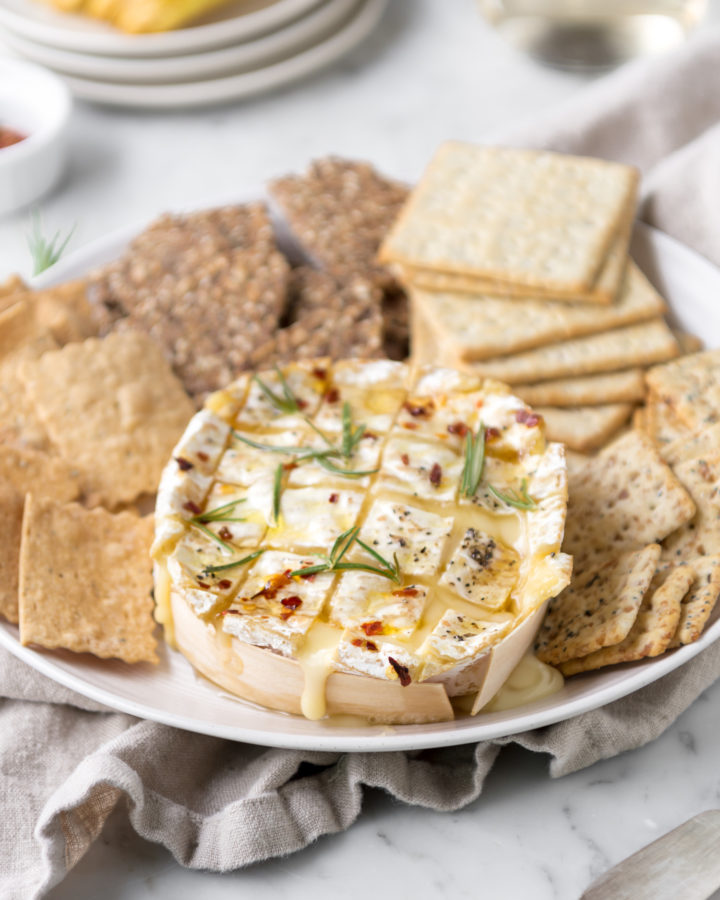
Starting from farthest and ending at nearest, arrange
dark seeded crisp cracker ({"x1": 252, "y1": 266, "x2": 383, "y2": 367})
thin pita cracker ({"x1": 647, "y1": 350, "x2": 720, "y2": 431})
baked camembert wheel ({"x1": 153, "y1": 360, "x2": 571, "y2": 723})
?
dark seeded crisp cracker ({"x1": 252, "y1": 266, "x2": 383, "y2": 367}) → thin pita cracker ({"x1": 647, "y1": 350, "x2": 720, "y2": 431}) → baked camembert wheel ({"x1": 153, "y1": 360, "x2": 571, "y2": 723})

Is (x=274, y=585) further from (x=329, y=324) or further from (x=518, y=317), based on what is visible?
(x=518, y=317)

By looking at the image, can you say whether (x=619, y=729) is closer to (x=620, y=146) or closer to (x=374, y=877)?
(x=374, y=877)

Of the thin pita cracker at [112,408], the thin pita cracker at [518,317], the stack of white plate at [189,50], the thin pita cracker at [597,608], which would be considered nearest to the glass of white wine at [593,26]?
the stack of white plate at [189,50]

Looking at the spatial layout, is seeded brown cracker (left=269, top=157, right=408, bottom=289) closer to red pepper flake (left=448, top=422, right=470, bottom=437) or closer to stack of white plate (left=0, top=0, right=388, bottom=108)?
red pepper flake (left=448, top=422, right=470, bottom=437)

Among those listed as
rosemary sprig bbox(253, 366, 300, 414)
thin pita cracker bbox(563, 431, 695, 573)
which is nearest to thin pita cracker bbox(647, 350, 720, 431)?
thin pita cracker bbox(563, 431, 695, 573)

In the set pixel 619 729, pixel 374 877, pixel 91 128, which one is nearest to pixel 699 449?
pixel 619 729

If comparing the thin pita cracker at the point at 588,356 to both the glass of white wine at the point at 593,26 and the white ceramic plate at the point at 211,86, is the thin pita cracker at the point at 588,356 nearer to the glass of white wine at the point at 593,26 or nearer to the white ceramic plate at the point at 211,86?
the glass of white wine at the point at 593,26
